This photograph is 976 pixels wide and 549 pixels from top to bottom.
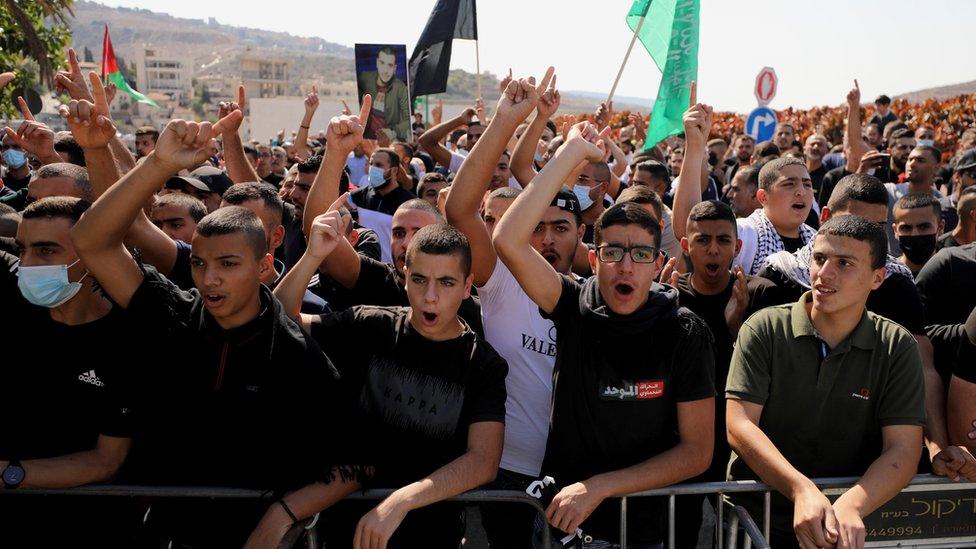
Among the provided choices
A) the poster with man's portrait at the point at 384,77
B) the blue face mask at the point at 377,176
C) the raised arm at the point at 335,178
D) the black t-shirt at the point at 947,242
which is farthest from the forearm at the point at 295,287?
the poster with man's portrait at the point at 384,77

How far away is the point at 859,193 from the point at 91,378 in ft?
13.4

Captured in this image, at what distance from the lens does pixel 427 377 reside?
3.38m

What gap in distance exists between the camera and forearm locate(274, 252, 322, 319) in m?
3.52

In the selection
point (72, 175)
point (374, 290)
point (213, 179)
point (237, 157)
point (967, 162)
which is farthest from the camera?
point (967, 162)

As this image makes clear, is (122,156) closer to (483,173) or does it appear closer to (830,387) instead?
(483,173)

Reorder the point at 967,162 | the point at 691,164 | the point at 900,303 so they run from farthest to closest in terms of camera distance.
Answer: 1. the point at 967,162
2. the point at 691,164
3. the point at 900,303

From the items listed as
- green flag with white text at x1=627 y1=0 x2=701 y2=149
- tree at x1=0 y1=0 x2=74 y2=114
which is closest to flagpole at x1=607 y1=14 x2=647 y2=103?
green flag with white text at x1=627 y1=0 x2=701 y2=149

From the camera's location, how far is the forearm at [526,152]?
15.9ft

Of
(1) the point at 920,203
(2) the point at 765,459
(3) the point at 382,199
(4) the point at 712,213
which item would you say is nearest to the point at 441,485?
(2) the point at 765,459

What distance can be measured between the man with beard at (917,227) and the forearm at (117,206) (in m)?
4.37

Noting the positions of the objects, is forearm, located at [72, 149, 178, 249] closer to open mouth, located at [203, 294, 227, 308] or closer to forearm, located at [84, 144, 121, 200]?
open mouth, located at [203, 294, 227, 308]

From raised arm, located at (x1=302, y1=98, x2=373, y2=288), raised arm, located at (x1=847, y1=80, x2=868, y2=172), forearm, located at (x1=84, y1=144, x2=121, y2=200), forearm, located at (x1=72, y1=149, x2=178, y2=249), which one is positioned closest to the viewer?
forearm, located at (x1=72, y1=149, x2=178, y2=249)

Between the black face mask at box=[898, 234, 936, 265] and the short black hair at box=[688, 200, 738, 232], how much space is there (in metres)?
1.45

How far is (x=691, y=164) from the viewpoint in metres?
5.25
